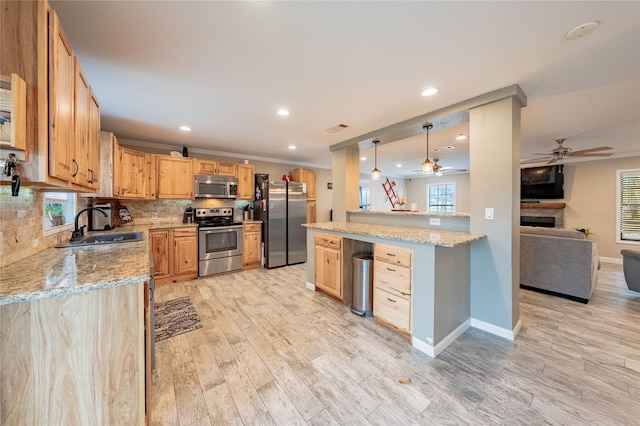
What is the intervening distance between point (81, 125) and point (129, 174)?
2394mm

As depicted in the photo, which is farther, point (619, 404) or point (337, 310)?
point (337, 310)

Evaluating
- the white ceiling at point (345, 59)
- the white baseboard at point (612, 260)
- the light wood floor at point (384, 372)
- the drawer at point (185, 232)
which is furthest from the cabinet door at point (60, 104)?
the white baseboard at point (612, 260)

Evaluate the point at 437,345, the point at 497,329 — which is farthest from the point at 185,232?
the point at 497,329

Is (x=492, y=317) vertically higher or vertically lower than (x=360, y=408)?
higher

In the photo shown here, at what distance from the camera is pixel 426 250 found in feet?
6.94

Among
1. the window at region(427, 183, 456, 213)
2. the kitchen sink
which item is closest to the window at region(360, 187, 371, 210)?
the window at region(427, 183, 456, 213)

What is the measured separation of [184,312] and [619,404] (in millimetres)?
3895

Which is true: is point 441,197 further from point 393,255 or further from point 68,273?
point 68,273

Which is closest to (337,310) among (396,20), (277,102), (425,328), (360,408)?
(425,328)

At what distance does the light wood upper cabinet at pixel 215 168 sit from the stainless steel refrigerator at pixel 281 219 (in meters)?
0.60

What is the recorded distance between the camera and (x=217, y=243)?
14.2 feet

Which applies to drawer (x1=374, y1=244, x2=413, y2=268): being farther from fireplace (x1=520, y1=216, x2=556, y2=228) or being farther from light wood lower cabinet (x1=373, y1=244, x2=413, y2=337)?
fireplace (x1=520, y1=216, x2=556, y2=228)

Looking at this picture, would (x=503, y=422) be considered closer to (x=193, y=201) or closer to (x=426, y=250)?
(x=426, y=250)

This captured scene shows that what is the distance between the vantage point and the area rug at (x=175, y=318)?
241cm
